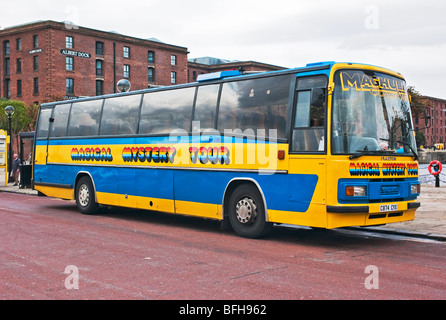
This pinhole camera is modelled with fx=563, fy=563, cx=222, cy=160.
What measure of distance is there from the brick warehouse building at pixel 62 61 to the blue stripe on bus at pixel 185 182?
49993 mm

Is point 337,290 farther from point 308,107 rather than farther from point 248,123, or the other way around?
point 248,123

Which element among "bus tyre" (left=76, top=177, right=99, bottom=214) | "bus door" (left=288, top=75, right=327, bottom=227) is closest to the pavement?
"bus door" (left=288, top=75, right=327, bottom=227)

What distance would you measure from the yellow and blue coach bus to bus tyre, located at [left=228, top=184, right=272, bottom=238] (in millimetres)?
20

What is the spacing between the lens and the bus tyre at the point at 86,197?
15.6 metres

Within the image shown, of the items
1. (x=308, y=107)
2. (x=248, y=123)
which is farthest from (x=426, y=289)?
(x=248, y=123)

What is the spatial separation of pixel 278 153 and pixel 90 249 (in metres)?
3.74

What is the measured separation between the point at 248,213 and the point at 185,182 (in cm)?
209

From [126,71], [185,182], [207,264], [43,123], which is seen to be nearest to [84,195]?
[43,123]

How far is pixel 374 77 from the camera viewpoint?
1019cm

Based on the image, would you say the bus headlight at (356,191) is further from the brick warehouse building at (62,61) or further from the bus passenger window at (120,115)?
the brick warehouse building at (62,61)

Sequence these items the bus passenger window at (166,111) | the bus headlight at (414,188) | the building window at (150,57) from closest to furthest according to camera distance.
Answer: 1. the bus headlight at (414,188)
2. the bus passenger window at (166,111)
3. the building window at (150,57)

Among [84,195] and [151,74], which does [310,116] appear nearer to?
[84,195]

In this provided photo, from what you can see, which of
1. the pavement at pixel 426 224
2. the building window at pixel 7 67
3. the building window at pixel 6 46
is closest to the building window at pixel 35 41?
the building window at pixel 6 46

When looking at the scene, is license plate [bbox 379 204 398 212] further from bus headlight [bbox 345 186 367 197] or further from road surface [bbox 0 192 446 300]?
road surface [bbox 0 192 446 300]
